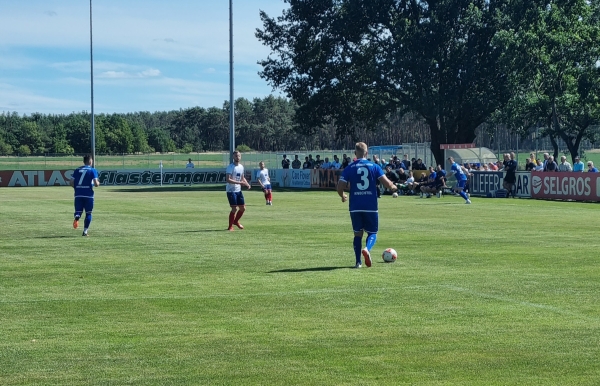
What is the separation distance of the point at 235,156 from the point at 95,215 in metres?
8.63

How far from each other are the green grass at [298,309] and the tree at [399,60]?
3379 cm

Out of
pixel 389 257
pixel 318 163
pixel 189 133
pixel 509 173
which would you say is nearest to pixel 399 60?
pixel 318 163

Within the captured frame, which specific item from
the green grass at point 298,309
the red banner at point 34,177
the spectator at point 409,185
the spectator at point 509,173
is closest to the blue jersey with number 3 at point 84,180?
the green grass at point 298,309

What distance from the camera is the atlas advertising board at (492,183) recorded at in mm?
40531

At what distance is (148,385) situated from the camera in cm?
759

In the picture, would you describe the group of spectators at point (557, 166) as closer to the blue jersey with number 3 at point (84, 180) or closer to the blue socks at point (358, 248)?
the blue jersey with number 3 at point (84, 180)

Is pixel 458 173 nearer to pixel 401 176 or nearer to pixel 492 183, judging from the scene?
pixel 492 183

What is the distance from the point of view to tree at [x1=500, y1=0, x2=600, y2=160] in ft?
158

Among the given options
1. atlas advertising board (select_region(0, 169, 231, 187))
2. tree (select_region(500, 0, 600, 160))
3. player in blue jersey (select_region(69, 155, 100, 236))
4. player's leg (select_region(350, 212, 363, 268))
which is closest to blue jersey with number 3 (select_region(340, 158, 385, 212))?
player's leg (select_region(350, 212, 363, 268))

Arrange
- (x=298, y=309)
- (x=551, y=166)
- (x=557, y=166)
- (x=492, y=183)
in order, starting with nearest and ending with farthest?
(x=298, y=309), (x=551, y=166), (x=557, y=166), (x=492, y=183)

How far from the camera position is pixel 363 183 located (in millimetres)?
15109

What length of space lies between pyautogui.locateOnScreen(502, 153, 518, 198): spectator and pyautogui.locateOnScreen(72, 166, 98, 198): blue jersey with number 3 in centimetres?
2165

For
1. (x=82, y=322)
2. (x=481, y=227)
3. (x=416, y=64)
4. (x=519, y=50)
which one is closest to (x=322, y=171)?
(x=416, y=64)

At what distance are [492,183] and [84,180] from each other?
78.4ft
